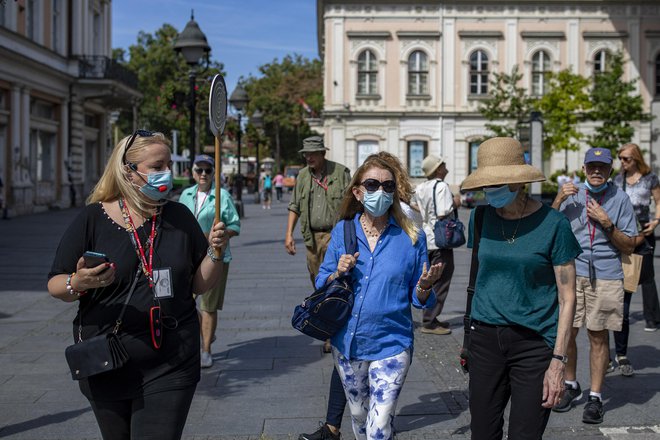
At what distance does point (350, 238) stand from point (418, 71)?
40.8 metres

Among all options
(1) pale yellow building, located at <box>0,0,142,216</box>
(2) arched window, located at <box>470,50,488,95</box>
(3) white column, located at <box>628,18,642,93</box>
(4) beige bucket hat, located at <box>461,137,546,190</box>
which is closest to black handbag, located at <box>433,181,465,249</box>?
(4) beige bucket hat, located at <box>461,137,546,190</box>

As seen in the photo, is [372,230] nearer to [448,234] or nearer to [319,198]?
[448,234]

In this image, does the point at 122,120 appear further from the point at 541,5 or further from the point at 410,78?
the point at 541,5

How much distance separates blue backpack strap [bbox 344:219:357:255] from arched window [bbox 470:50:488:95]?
135ft

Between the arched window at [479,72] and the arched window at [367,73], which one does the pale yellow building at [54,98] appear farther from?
the arched window at [479,72]

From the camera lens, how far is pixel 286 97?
71500 millimetres

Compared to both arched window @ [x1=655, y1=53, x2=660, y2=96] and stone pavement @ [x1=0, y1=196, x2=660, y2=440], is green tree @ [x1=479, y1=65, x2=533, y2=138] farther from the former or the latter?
stone pavement @ [x1=0, y1=196, x2=660, y2=440]

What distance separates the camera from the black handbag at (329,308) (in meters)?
4.02

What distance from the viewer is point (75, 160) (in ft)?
120

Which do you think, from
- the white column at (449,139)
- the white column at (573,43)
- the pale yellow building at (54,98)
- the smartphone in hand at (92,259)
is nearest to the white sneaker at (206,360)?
the smartphone in hand at (92,259)

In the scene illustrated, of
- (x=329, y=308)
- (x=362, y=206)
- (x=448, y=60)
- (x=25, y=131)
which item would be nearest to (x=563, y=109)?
(x=448, y=60)

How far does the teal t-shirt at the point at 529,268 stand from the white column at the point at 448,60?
→ 40.8 metres

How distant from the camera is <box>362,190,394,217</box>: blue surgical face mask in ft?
13.5

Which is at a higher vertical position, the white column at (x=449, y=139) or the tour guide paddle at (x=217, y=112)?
the white column at (x=449, y=139)
